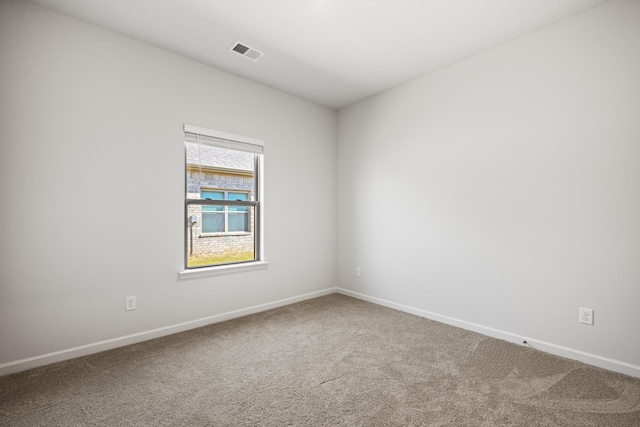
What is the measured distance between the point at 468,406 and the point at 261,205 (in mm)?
2747

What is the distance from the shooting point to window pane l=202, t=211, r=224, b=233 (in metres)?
3.26

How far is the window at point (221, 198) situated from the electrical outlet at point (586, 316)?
310cm

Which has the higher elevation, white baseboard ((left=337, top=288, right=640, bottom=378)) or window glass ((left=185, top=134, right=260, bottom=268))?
window glass ((left=185, top=134, right=260, bottom=268))

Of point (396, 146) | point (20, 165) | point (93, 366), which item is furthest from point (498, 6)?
point (93, 366)

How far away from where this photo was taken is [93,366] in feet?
7.46

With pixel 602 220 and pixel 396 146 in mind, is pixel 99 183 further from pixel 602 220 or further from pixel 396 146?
pixel 602 220

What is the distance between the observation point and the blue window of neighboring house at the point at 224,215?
3.27m

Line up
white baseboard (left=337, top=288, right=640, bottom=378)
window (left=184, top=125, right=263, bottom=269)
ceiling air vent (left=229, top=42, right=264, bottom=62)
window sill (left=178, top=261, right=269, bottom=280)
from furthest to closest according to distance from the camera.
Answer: window (left=184, top=125, right=263, bottom=269) < window sill (left=178, top=261, right=269, bottom=280) < ceiling air vent (left=229, top=42, right=264, bottom=62) < white baseboard (left=337, top=288, right=640, bottom=378)

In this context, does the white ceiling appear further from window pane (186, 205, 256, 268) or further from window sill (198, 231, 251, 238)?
window sill (198, 231, 251, 238)

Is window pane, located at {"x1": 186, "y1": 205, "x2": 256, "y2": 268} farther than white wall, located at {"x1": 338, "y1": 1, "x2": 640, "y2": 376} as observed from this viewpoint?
Yes

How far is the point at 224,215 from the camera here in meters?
3.42

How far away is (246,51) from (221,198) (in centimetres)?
152

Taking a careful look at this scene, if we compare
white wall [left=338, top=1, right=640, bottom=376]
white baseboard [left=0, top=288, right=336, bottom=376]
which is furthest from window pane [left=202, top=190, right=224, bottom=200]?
white wall [left=338, top=1, right=640, bottom=376]

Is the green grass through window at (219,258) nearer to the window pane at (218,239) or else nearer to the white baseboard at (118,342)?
the window pane at (218,239)
